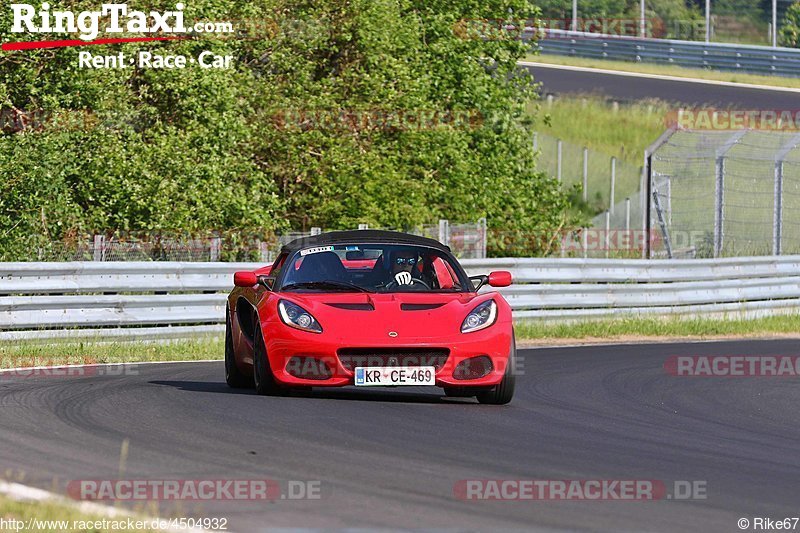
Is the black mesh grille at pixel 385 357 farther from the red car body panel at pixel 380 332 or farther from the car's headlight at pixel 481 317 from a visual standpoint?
the car's headlight at pixel 481 317

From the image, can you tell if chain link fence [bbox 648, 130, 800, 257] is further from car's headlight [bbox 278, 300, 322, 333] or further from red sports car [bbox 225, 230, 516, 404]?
car's headlight [bbox 278, 300, 322, 333]

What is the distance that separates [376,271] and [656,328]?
10.4 meters

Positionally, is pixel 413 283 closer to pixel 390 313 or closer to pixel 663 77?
pixel 390 313

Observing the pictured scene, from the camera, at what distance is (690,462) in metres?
7.80

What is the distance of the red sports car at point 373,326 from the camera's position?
33.5 ft

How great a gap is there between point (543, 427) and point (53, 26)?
571 inches

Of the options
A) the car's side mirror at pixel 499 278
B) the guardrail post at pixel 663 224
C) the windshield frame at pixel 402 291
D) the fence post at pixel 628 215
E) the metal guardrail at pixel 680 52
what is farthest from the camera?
the metal guardrail at pixel 680 52

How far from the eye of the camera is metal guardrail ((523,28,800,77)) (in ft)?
168

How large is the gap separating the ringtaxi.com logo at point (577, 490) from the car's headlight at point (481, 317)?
3523mm

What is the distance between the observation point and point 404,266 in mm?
11422

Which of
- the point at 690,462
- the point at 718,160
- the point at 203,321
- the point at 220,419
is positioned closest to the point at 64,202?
the point at 203,321

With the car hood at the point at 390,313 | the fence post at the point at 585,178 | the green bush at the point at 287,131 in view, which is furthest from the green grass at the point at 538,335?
the fence post at the point at 585,178

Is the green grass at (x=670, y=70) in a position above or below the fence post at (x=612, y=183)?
above

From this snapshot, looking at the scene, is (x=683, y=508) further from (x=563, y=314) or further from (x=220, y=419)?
(x=563, y=314)
